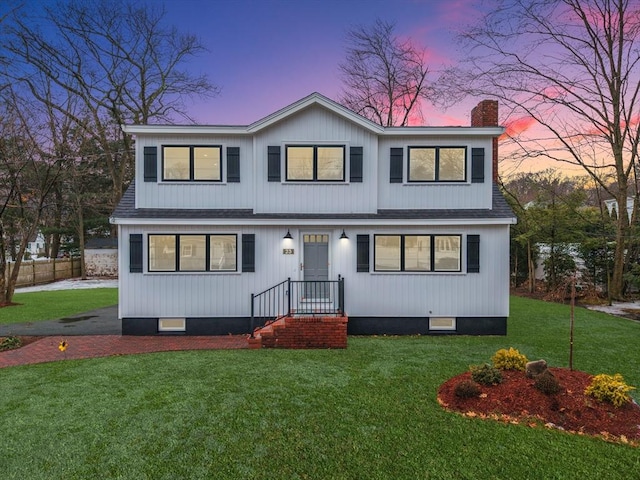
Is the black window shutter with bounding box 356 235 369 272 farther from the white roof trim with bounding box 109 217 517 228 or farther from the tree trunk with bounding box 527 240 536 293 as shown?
the tree trunk with bounding box 527 240 536 293

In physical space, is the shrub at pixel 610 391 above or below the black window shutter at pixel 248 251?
below

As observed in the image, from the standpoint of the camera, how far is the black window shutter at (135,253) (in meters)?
10.4

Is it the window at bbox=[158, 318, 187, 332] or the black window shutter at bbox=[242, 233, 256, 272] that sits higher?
the black window shutter at bbox=[242, 233, 256, 272]

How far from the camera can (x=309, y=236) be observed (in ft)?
35.4

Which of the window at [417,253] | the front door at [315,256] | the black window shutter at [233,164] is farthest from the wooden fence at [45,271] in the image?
the window at [417,253]

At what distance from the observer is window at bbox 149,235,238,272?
10555mm

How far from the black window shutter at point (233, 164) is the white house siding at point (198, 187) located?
0.31 feet

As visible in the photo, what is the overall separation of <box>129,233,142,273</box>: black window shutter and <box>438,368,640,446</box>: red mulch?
874 cm

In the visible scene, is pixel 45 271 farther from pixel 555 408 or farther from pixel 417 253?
pixel 555 408

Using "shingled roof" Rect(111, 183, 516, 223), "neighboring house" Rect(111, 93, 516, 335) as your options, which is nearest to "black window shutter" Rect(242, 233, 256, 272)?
"neighboring house" Rect(111, 93, 516, 335)

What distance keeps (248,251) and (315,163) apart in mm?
3260

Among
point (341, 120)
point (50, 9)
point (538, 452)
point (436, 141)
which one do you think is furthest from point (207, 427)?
point (50, 9)

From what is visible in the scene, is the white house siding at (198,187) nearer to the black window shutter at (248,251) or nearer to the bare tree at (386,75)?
the black window shutter at (248,251)

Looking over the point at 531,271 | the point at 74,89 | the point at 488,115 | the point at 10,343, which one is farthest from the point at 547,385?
the point at 74,89
